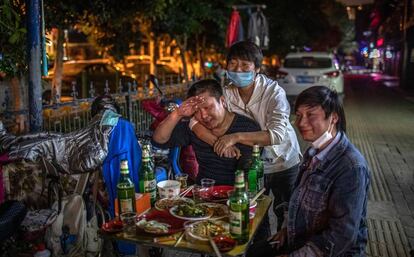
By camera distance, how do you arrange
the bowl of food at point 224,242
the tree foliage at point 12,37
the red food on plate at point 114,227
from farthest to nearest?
the tree foliage at point 12,37, the red food on plate at point 114,227, the bowl of food at point 224,242

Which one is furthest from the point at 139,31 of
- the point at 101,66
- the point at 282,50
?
the point at 282,50

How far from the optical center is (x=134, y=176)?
3809 millimetres

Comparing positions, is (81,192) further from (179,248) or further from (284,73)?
(284,73)

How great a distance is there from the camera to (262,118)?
347 cm

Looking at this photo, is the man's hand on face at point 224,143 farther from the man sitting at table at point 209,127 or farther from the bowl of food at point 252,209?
the bowl of food at point 252,209

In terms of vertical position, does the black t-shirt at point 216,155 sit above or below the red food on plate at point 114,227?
above

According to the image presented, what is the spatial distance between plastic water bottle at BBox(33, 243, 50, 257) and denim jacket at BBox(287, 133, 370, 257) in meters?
2.36

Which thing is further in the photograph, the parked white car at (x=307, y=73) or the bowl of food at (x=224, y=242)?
the parked white car at (x=307, y=73)

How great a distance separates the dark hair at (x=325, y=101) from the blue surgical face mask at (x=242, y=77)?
3.02ft

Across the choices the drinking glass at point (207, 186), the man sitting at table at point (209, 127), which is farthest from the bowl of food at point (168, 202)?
the man sitting at table at point (209, 127)

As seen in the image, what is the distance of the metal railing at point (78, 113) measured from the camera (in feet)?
17.3

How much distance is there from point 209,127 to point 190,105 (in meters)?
0.30

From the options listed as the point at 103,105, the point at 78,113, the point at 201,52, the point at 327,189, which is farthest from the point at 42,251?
the point at 201,52

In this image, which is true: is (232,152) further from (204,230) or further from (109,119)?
(109,119)
